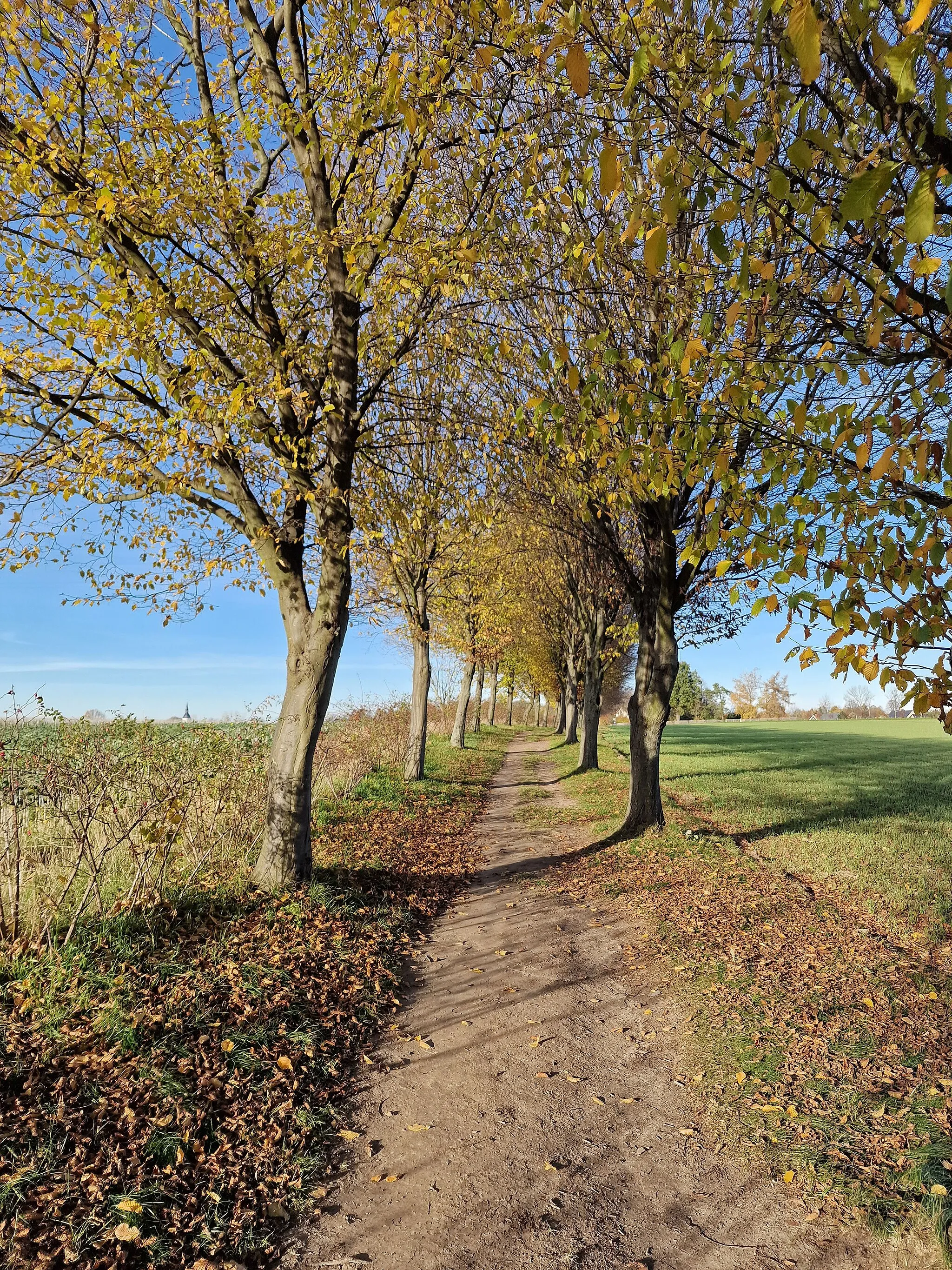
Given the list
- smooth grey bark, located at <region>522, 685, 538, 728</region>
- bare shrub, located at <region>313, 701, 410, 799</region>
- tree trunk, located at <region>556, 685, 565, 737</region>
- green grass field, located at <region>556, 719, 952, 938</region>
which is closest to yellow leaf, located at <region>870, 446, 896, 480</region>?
green grass field, located at <region>556, 719, 952, 938</region>

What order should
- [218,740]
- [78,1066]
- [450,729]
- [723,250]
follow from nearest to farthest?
[723,250], [78,1066], [218,740], [450,729]

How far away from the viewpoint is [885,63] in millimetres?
2131

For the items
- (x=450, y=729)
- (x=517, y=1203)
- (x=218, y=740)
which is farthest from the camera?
(x=450, y=729)

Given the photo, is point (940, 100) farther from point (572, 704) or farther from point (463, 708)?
point (572, 704)

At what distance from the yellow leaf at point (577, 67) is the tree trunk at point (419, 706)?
45.5ft

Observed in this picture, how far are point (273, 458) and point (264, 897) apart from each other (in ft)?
15.7

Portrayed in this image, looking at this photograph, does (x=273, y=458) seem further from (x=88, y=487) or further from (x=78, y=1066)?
(x=78, y=1066)

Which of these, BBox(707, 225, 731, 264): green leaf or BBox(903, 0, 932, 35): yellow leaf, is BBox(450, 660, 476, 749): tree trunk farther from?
BBox(903, 0, 932, 35): yellow leaf

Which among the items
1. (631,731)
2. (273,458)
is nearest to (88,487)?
(273,458)

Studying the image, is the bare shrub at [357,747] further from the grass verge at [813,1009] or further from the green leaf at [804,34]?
the green leaf at [804,34]

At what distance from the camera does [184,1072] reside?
405 cm

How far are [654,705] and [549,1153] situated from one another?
746cm

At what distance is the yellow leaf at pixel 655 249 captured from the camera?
7.11ft

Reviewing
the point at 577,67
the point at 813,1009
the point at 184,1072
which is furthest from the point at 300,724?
the point at 577,67
